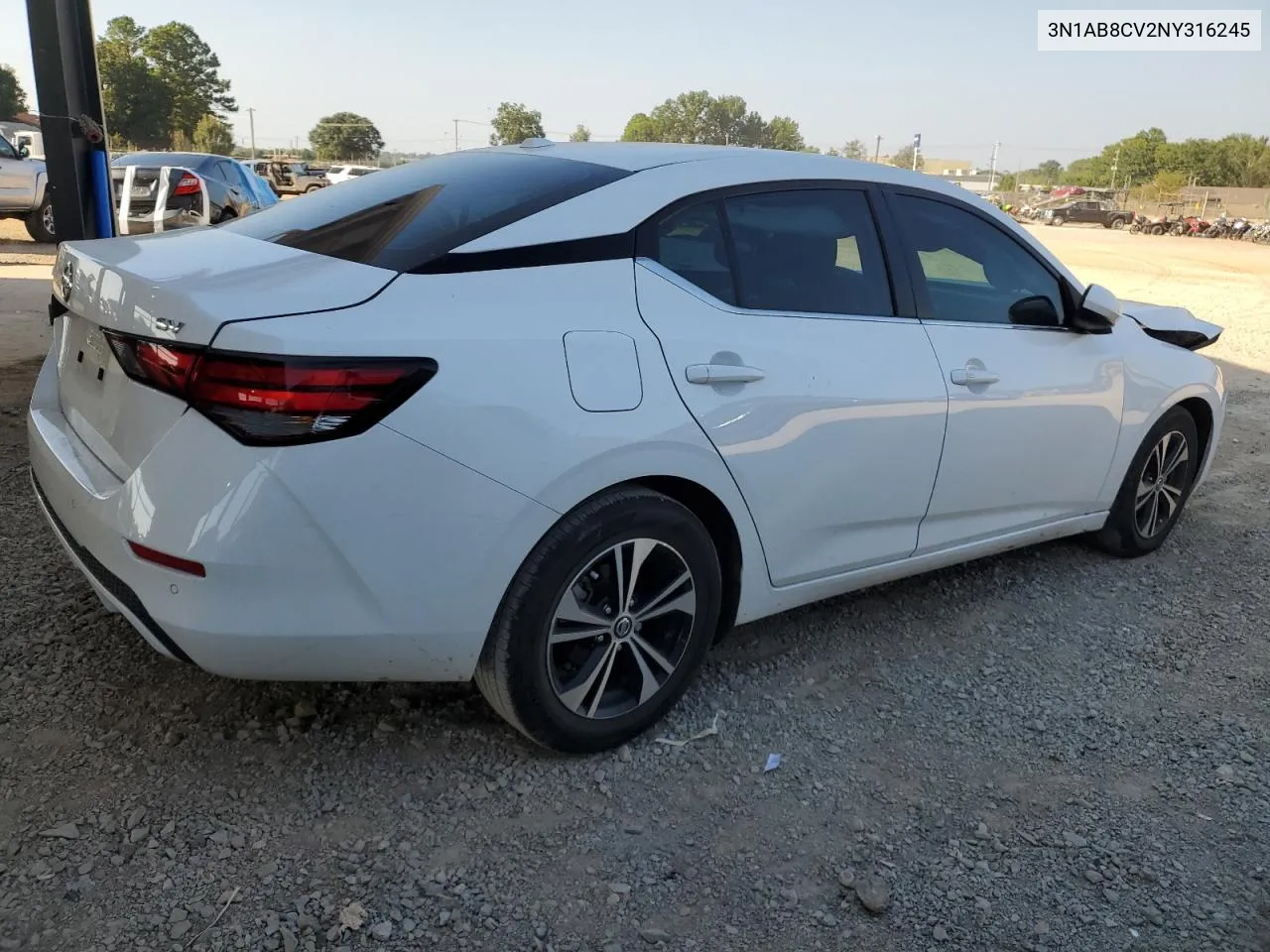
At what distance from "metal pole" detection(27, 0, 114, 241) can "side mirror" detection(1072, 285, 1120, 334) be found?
5.33m

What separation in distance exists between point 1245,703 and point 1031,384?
127cm

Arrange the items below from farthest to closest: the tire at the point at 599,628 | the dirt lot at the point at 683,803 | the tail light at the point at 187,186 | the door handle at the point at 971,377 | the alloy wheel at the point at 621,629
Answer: the tail light at the point at 187,186
the door handle at the point at 971,377
the alloy wheel at the point at 621,629
the tire at the point at 599,628
the dirt lot at the point at 683,803

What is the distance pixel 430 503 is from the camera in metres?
2.24

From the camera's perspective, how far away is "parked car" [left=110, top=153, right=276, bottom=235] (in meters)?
12.8

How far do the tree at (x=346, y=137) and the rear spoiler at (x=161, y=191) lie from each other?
4050 inches

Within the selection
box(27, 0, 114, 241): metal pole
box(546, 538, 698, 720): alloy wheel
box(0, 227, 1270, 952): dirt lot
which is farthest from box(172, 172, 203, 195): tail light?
box(546, 538, 698, 720): alloy wheel

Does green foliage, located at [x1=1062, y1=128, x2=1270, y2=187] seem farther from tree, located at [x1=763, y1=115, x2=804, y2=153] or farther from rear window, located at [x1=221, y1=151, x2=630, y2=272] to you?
rear window, located at [x1=221, y1=151, x2=630, y2=272]

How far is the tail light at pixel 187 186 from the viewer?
507 inches

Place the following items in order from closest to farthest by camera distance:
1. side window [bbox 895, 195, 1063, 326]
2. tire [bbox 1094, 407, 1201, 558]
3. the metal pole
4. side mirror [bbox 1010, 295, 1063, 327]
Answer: side window [bbox 895, 195, 1063, 326] < side mirror [bbox 1010, 295, 1063, 327] < tire [bbox 1094, 407, 1201, 558] < the metal pole

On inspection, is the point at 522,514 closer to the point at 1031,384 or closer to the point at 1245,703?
the point at 1031,384

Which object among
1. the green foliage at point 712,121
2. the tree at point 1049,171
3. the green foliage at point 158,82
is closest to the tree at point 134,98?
the green foliage at point 158,82

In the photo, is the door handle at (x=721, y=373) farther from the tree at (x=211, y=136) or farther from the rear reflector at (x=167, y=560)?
the tree at (x=211, y=136)


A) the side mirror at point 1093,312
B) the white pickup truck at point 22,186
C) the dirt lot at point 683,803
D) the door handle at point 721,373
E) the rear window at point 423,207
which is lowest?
the dirt lot at point 683,803

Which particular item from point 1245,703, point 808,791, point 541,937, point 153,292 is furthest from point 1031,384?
point 153,292
